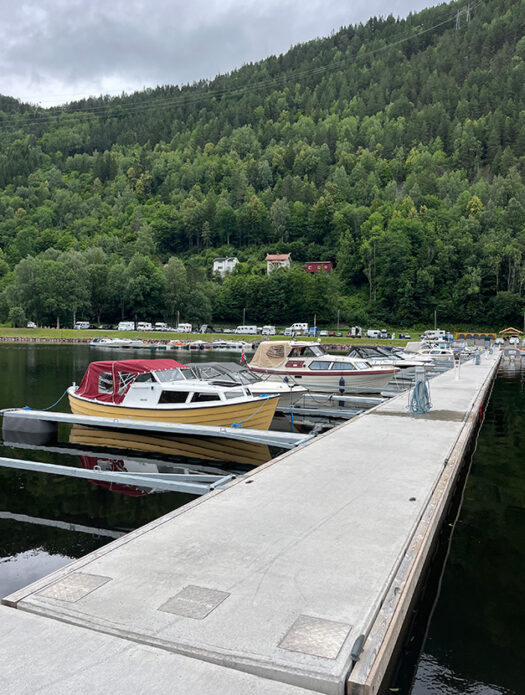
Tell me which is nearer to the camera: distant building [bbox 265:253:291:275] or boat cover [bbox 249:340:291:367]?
boat cover [bbox 249:340:291:367]

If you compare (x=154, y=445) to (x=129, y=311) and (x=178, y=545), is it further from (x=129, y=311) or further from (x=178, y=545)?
(x=129, y=311)

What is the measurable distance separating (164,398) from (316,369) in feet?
43.3

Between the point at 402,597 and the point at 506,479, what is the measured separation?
403 inches

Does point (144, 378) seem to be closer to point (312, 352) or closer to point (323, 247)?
point (312, 352)

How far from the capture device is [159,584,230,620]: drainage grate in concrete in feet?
17.0

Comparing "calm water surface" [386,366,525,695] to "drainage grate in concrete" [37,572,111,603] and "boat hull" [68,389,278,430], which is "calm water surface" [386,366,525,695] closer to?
"drainage grate in concrete" [37,572,111,603]

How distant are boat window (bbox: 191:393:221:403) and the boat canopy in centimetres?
195

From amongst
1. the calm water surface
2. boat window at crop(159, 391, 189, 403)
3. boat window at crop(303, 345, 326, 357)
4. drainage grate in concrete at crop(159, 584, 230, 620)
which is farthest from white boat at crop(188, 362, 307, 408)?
drainage grate in concrete at crop(159, 584, 230, 620)

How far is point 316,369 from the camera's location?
30.4 metres

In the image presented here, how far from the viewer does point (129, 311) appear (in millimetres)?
128375

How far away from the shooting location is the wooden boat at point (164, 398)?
58.7ft

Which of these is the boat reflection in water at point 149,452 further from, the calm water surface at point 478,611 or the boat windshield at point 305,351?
the boat windshield at point 305,351

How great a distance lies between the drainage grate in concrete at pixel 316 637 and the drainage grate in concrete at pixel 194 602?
2.90 ft

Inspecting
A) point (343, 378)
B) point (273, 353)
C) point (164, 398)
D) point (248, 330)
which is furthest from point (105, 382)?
point (248, 330)
